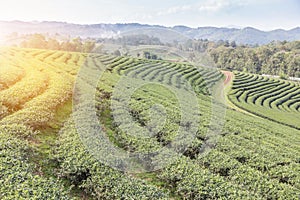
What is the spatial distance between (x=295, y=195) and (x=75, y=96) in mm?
11350

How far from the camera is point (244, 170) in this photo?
887 cm

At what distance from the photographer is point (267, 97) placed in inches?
1762

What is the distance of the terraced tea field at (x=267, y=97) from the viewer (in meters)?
34.0

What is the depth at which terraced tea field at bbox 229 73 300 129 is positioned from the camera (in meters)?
34.0

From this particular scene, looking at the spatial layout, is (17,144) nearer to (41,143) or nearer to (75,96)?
(41,143)

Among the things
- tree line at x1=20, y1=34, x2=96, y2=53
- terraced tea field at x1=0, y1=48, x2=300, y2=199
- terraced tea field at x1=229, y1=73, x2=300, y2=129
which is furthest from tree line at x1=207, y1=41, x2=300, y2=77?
terraced tea field at x1=0, y1=48, x2=300, y2=199

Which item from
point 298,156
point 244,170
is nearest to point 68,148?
point 244,170

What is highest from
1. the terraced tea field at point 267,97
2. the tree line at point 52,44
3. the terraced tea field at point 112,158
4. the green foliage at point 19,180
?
the green foliage at point 19,180

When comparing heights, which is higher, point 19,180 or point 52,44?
point 19,180

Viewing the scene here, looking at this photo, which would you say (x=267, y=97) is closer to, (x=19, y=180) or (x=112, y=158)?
(x=112, y=158)

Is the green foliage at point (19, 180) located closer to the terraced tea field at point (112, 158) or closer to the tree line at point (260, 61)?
the terraced tea field at point (112, 158)

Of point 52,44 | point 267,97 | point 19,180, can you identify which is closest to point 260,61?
point 267,97

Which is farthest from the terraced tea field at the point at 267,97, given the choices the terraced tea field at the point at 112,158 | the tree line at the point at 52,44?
the tree line at the point at 52,44

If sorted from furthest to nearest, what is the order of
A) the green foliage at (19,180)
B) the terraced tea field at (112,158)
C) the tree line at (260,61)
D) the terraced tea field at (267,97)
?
the tree line at (260,61) < the terraced tea field at (267,97) < the terraced tea field at (112,158) < the green foliage at (19,180)
